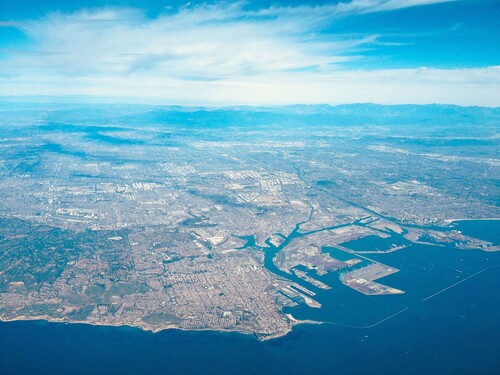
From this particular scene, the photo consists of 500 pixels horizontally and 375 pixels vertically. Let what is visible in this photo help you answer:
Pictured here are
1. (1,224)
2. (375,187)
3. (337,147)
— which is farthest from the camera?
(337,147)

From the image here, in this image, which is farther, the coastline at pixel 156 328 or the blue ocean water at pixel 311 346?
the coastline at pixel 156 328

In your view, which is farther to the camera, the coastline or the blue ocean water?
the coastline

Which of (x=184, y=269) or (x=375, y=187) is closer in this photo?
(x=184, y=269)

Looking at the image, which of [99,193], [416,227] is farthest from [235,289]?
[99,193]

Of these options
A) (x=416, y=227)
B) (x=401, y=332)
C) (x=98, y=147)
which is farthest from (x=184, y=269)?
(x=98, y=147)

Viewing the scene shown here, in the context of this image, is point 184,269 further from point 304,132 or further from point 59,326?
point 304,132

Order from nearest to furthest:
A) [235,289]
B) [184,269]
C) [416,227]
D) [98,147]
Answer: [235,289]
[184,269]
[416,227]
[98,147]

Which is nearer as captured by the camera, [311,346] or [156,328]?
[311,346]
